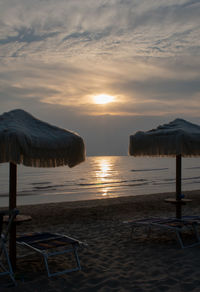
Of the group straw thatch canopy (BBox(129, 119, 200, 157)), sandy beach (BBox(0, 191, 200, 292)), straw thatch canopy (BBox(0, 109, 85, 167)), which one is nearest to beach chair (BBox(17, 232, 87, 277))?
sandy beach (BBox(0, 191, 200, 292))

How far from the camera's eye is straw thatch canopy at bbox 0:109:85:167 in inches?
161

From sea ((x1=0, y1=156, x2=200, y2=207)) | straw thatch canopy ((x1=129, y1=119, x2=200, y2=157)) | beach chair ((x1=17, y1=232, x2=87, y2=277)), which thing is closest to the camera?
beach chair ((x1=17, y1=232, x2=87, y2=277))

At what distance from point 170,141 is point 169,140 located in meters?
0.03

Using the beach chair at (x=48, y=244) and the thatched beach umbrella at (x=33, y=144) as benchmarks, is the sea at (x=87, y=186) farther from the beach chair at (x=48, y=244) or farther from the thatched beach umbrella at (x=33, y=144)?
the thatched beach umbrella at (x=33, y=144)

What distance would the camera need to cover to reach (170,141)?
6070 millimetres

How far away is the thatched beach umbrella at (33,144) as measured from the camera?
13.4 ft

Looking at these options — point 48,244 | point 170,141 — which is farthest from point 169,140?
point 48,244

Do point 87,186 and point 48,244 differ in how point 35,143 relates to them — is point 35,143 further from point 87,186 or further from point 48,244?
point 87,186

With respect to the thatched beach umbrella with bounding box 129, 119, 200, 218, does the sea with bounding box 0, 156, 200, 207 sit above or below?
below

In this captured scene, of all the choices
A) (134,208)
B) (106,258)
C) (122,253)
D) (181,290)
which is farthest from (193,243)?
(134,208)

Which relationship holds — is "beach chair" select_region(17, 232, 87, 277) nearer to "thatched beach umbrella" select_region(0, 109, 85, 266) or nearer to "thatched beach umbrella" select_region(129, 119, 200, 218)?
"thatched beach umbrella" select_region(0, 109, 85, 266)

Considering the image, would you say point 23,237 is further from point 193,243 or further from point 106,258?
point 193,243

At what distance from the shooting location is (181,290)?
12.8 feet

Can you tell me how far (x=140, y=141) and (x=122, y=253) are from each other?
2.27 m
